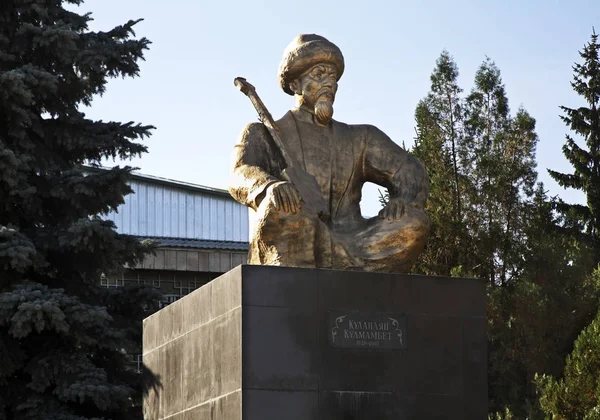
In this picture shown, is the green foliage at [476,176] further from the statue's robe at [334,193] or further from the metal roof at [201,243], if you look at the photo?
the statue's robe at [334,193]

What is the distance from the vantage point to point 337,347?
28.3ft

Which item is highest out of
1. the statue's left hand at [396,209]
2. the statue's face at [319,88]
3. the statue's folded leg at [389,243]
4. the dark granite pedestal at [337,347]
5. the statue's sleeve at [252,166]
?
the statue's face at [319,88]

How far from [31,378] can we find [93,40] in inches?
167

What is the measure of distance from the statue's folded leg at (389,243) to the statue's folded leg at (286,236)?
0.28 metres

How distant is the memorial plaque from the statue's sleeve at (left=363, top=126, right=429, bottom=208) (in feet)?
3.48

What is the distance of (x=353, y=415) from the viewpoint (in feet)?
28.0

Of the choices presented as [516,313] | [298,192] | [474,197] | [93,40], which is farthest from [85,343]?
[474,197]

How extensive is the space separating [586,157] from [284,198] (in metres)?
16.5

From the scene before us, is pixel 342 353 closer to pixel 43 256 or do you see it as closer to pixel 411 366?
pixel 411 366

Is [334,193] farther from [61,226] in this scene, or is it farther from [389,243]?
[61,226]

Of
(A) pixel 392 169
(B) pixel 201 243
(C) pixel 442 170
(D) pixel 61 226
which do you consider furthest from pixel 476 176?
(A) pixel 392 169

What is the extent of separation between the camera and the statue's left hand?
30.3 feet

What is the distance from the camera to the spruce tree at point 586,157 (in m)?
24.4

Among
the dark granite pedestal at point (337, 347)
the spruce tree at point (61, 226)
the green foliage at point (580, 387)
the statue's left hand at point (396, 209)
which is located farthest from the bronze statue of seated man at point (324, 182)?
the green foliage at point (580, 387)
